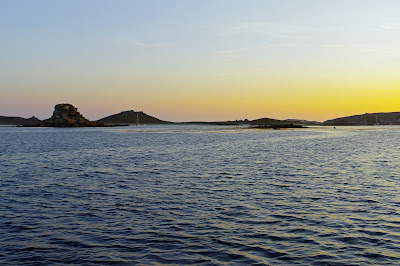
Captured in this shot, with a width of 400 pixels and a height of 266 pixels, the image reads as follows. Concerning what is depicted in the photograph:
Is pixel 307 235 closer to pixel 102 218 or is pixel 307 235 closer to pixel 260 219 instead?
pixel 260 219

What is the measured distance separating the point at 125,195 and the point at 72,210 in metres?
4.67

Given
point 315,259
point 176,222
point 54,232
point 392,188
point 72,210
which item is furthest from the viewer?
point 392,188

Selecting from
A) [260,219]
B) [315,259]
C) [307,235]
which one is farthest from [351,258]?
[260,219]

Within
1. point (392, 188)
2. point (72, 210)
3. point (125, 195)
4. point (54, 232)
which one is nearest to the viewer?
point (54, 232)

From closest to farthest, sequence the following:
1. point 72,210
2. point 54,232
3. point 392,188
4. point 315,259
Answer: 1. point 315,259
2. point 54,232
3. point 72,210
4. point 392,188

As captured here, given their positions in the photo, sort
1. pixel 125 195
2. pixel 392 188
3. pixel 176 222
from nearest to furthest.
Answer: pixel 176 222, pixel 125 195, pixel 392 188

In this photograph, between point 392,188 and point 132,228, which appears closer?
point 132,228

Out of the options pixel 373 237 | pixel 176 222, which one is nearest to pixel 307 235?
pixel 373 237

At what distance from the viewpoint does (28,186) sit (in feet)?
93.6

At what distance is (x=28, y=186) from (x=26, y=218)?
34.7 ft

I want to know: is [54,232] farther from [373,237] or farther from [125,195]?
[373,237]

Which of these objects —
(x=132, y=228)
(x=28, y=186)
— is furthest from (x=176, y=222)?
(x=28, y=186)

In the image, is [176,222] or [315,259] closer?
[315,259]

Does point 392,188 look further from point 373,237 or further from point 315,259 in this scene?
point 315,259
